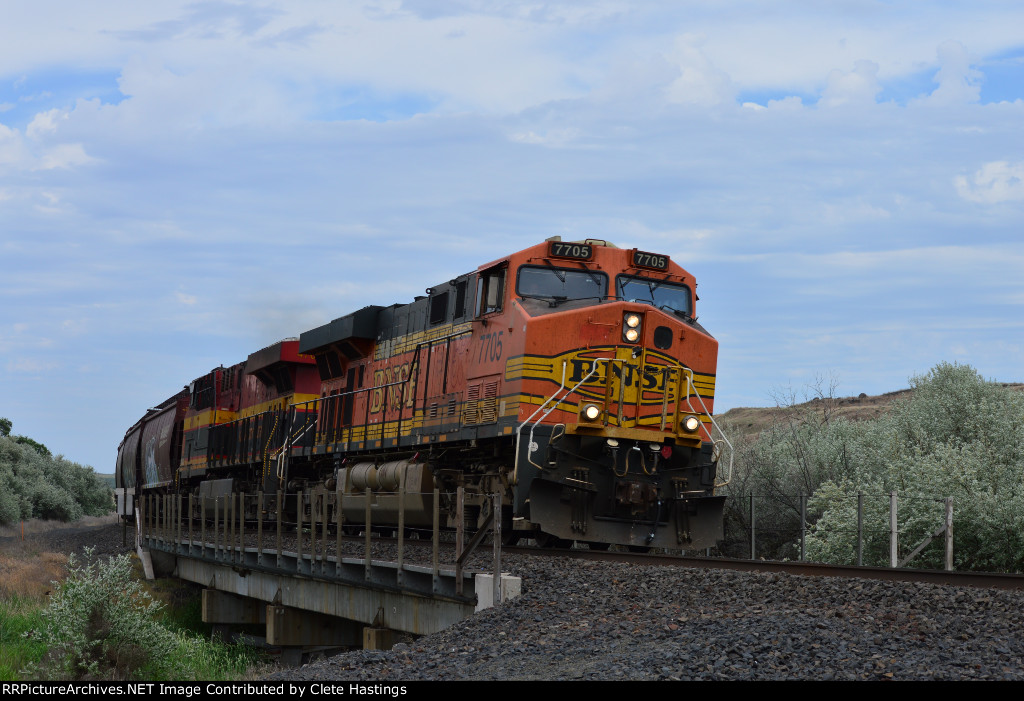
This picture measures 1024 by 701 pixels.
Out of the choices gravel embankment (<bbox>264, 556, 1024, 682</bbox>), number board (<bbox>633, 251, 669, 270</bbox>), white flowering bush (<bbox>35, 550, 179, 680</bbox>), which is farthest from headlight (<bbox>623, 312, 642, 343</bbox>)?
white flowering bush (<bbox>35, 550, 179, 680</bbox>)

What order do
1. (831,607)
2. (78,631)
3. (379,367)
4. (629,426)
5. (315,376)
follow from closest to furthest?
1. (831,607)
2. (78,631)
3. (629,426)
4. (379,367)
5. (315,376)

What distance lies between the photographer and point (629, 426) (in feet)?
45.2

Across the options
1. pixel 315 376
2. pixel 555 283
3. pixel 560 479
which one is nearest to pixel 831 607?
pixel 560 479

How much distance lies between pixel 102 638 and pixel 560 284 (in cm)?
733

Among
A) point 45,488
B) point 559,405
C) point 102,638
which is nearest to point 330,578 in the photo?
point 102,638

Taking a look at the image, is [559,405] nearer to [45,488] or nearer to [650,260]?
[650,260]

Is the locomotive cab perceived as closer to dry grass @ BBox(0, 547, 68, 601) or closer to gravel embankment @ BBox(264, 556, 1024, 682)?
gravel embankment @ BBox(264, 556, 1024, 682)

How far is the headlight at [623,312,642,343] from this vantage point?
13945 millimetres

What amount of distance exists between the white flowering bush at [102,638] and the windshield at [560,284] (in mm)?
6457

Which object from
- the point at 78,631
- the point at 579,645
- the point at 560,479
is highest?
the point at 560,479

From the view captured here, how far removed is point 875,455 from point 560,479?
13.2m

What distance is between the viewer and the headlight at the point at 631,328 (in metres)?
13.9

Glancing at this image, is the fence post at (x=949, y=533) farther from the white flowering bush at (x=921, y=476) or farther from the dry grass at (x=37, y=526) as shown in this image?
the dry grass at (x=37, y=526)

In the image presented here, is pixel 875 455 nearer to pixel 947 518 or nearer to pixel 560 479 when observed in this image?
pixel 947 518
